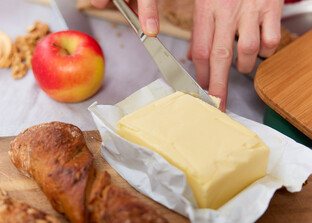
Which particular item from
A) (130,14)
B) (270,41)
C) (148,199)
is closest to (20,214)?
(148,199)

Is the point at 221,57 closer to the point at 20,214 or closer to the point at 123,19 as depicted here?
the point at 123,19

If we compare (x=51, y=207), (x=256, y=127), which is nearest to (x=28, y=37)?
(x=51, y=207)

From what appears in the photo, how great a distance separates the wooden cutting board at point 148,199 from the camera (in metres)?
0.98

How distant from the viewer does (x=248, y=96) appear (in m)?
1.61

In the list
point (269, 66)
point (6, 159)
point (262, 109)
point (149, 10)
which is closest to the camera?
point (6, 159)

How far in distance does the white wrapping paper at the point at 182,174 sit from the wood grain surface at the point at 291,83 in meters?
0.12

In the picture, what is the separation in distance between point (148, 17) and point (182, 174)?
61 centimetres

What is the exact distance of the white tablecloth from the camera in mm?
1482

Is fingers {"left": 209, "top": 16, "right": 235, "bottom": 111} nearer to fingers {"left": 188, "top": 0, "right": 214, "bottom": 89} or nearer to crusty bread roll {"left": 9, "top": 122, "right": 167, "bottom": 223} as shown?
fingers {"left": 188, "top": 0, "right": 214, "bottom": 89}

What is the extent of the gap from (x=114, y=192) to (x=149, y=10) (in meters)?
0.66

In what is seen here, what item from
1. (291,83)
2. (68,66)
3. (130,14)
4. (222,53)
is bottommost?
(291,83)

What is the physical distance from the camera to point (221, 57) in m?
1.41

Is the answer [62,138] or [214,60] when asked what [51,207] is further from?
[214,60]

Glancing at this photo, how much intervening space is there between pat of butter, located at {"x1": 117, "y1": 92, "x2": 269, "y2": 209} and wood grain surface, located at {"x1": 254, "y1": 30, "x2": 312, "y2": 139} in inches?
10.8
